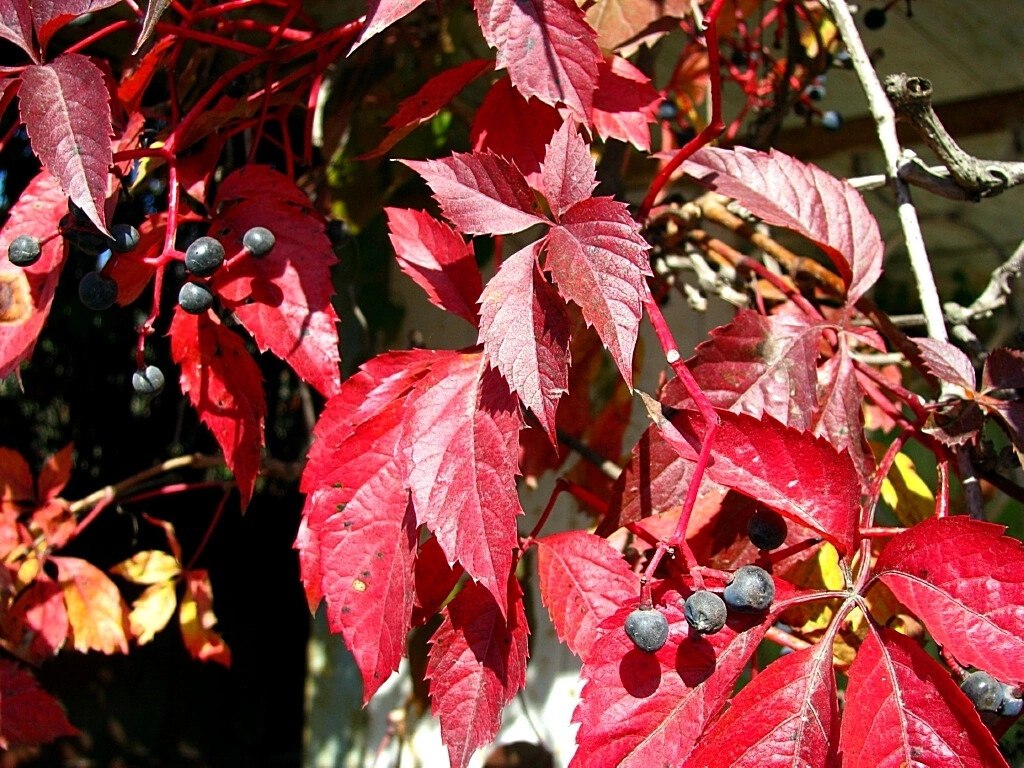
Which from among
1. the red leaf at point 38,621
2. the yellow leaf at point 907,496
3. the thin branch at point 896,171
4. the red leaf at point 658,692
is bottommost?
Answer: the red leaf at point 38,621

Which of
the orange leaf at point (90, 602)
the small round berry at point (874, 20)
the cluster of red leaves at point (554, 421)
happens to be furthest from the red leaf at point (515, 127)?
the small round berry at point (874, 20)

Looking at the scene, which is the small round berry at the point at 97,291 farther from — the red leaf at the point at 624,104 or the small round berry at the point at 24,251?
the red leaf at the point at 624,104

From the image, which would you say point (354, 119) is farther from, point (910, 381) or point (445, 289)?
point (910, 381)

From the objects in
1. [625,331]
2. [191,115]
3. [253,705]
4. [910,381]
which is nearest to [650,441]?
[625,331]

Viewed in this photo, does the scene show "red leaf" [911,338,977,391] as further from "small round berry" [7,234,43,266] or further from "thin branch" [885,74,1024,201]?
"small round berry" [7,234,43,266]

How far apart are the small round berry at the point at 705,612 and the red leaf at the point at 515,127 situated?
1.34 ft

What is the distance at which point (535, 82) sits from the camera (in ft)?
2.04

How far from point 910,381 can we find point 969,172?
54 cm

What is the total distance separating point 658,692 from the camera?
51cm

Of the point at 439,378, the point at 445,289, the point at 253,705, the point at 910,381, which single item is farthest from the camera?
the point at 253,705

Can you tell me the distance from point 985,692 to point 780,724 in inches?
6.0

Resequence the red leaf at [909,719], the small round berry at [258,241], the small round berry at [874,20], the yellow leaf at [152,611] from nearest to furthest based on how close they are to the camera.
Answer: the red leaf at [909,719], the small round berry at [258,241], the yellow leaf at [152,611], the small round berry at [874,20]

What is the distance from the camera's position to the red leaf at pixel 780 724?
0.47 m

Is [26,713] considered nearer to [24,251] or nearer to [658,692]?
[24,251]
